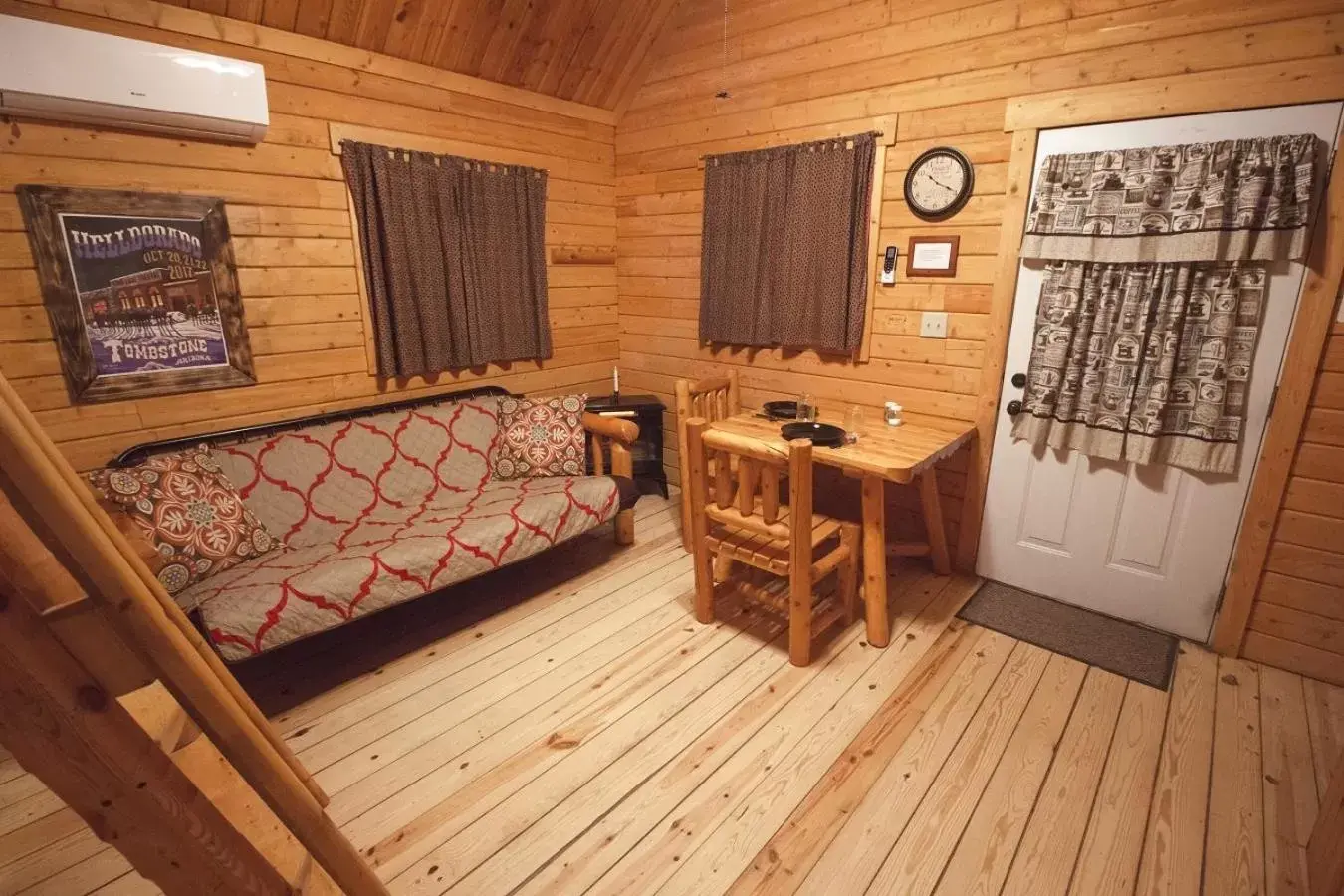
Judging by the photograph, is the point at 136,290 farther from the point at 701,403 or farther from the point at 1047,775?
the point at 1047,775

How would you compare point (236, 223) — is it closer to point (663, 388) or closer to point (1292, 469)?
point (663, 388)

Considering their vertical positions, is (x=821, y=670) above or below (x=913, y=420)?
below

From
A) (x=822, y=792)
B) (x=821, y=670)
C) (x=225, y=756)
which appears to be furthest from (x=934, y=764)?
(x=225, y=756)

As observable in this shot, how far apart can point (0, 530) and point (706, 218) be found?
3312 millimetres

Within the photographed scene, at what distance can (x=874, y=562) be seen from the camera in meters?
2.41

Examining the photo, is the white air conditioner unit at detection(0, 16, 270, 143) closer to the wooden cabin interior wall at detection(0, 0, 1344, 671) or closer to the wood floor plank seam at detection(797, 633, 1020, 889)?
the wooden cabin interior wall at detection(0, 0, 1344, 671)

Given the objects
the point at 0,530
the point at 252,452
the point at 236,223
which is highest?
the point at 236,223

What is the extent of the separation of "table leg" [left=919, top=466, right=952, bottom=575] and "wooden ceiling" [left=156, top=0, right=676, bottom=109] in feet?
9.27

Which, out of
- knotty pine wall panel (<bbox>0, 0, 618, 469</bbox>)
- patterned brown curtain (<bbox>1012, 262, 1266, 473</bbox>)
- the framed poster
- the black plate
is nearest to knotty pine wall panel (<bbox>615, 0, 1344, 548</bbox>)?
patterned brown curtain (<bbox>1012, 262, 1266, 473</bbox>)

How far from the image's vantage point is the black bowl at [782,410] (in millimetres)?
3023

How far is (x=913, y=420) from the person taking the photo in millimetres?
2990

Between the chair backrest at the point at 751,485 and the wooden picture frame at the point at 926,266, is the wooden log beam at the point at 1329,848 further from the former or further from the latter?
the wooden picture frame at the point at 926,266

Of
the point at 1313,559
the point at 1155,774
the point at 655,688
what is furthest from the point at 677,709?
the point at 1313,559

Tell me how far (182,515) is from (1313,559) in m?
3.90
